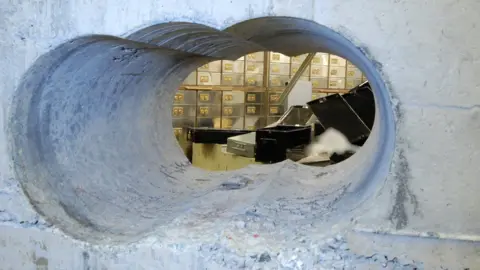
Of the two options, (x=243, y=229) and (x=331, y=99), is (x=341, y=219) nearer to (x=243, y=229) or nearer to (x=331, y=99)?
(x=243, y=229)

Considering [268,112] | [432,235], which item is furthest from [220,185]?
[268,112]

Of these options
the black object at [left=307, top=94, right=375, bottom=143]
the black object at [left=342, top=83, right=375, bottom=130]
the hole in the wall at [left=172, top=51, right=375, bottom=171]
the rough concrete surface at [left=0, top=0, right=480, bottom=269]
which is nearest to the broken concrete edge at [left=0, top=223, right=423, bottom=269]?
the rough concrete surface at [left=0, top=0, right=480, bottom=269]

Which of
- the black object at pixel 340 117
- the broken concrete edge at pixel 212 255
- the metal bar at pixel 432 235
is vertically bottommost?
the broken concrete edge at pixel 212 255

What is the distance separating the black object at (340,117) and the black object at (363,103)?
37 mm

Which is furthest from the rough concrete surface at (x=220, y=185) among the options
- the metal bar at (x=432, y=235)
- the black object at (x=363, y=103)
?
the black object at (x=363, y=103)

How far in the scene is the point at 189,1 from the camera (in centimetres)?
153

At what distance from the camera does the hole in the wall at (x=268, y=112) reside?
3.99 metres

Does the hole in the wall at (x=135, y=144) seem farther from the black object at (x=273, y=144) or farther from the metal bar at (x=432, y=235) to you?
the black object at (x=273, y=144)

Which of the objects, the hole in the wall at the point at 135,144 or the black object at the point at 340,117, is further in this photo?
the black object at the point at 340,117

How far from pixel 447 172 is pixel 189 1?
94 cm

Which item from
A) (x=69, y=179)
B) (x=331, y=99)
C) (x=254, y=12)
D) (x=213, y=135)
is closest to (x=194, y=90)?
(x=213, y=135)

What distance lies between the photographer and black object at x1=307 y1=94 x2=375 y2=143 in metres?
3.81

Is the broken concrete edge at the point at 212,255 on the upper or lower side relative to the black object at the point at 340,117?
lower

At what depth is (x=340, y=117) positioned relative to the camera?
402cm
